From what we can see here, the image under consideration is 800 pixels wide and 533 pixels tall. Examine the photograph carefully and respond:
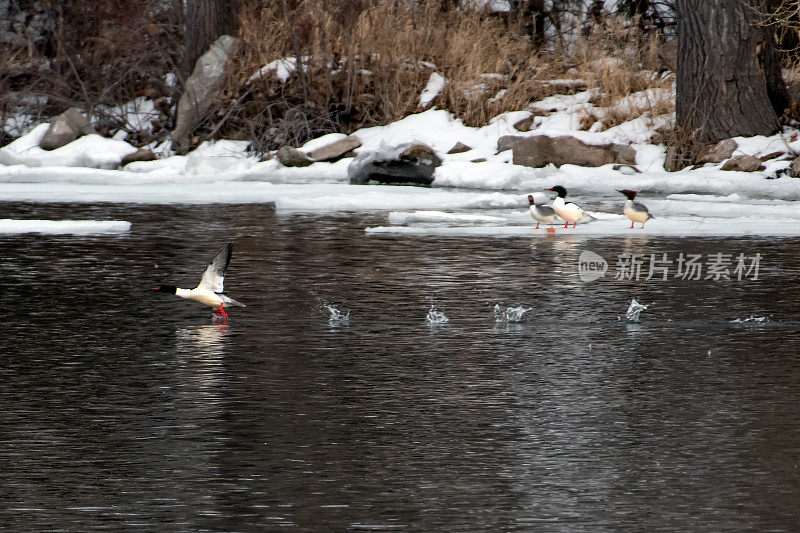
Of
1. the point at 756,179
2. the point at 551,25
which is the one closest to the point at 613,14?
the point at 551,25

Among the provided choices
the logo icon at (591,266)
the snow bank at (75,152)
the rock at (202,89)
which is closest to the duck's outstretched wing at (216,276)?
the logo icon at (591,266)

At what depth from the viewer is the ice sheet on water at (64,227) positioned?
1578 cm

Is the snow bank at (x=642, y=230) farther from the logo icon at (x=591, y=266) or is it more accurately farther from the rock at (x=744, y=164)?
the rock at (x=744, y=164)

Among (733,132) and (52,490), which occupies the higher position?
(733,132)

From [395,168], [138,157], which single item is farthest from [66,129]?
[395,168]

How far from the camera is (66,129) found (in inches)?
1110

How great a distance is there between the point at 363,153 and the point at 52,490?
18.2 m

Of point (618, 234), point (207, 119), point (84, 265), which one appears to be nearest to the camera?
point (84, 265)

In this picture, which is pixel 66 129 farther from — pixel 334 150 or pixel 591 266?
pixel 591 266

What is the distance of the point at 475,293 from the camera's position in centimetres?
1113

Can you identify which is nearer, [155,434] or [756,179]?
[155,434]

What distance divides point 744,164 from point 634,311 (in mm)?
12505

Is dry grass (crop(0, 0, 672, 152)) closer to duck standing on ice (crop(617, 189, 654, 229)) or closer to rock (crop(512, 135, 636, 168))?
rock (crop(512, 135, 636, 168))

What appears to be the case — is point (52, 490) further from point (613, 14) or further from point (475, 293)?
point (613, 14)
